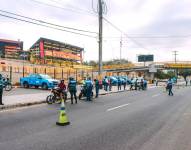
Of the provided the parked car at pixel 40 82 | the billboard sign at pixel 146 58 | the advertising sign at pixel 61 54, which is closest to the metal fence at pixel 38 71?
the parked car at pixel 40 82

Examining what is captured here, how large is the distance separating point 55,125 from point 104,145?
10.5 feet

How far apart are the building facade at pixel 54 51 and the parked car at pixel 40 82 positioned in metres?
62.1

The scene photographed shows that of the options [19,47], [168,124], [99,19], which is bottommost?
[168,124]

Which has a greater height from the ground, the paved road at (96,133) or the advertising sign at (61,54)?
the advertising sign at (61,54)

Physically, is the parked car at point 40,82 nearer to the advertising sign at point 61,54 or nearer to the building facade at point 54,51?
the building facade at point 54,51

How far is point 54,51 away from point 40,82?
74732 mm

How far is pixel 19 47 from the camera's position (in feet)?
403

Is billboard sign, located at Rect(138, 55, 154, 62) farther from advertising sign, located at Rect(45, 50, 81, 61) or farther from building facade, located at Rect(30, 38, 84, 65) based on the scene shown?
advertising sign, located at Rect(45, 50, 81, 61)

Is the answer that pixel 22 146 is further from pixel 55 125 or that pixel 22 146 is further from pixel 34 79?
pixel 34 79

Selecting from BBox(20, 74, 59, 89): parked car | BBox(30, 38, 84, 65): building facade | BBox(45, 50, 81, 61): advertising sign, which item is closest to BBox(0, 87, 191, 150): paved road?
BBox(20, 74, 59, 89): parked car

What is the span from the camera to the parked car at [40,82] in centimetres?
2902

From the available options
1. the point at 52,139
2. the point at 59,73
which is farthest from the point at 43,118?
the point at 59,73

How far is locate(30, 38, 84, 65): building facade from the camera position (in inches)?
3953

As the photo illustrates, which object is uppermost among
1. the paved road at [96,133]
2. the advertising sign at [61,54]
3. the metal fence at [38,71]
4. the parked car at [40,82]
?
the advertising sign at [61,54]
